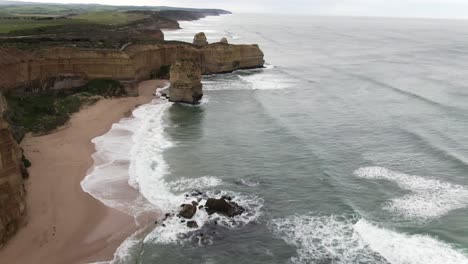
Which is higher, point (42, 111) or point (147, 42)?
point (147, 42)

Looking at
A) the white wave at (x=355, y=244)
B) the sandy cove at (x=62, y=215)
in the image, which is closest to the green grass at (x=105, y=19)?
the sandy cove at (x=62, y=215)

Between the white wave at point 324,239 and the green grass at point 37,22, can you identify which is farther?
the green grass at point 37,22

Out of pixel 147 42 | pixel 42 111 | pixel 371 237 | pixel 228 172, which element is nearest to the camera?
pixel 371 237

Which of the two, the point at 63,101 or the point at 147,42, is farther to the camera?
the point at 147,42

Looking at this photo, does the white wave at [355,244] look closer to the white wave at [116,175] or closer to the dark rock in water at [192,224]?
the dark rock in water at [192,224]

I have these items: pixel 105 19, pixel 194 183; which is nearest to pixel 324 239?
pixel 194 183

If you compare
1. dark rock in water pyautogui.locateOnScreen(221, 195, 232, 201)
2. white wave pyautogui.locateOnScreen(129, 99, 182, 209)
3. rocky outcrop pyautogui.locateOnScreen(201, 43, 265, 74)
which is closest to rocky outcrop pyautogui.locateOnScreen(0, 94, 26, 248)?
white wave pyautogui.locateOnScreen(129, 99, 182, 209)

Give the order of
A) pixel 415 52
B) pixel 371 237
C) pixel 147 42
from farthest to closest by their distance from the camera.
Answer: pixel 415 52
pixel 147 42
pixel 371 237

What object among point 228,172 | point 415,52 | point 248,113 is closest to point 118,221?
point 228,172

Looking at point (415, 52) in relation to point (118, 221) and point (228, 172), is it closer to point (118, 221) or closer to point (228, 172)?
point (228, 172)
